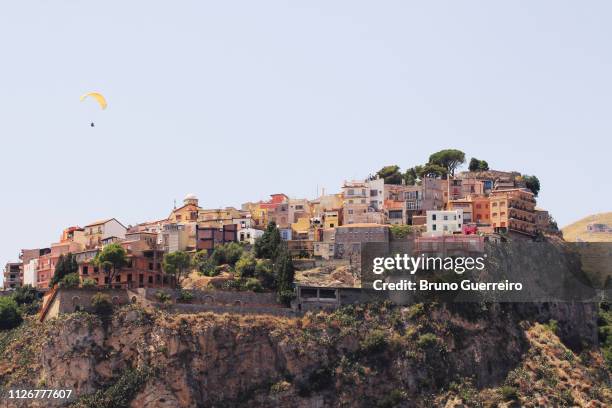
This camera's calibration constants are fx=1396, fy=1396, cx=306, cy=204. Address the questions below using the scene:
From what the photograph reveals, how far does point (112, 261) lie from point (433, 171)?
115 ft

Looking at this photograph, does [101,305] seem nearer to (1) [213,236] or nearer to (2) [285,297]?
(2) [285,297]

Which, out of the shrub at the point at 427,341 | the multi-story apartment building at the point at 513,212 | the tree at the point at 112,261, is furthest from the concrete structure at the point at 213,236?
the shrub at the point at 427,341

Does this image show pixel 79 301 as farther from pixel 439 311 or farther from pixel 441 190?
pixel 441 190

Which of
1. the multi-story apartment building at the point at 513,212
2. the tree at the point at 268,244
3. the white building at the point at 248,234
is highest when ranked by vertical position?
the multi-story apartment building at the point at 513,212

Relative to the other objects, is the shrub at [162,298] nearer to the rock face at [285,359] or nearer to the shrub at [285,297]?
the rock face at [285,359]

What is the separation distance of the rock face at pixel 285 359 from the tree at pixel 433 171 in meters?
26.1

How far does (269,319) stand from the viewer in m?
82.4

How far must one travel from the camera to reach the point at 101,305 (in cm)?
7925

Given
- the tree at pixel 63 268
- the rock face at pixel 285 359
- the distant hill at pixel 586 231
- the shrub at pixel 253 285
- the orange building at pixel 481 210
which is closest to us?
the rock face at pixel 285 359

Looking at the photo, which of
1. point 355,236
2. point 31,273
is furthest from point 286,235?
point 31,273

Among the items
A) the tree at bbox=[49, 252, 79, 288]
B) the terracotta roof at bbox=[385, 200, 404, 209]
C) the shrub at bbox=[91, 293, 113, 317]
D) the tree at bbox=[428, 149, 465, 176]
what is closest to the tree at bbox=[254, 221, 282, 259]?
the terracotta roof at bbox=[385, 200, 404, 209]

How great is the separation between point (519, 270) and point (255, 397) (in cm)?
2110

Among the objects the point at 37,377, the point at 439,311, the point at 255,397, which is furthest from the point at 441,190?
the point at 37,377

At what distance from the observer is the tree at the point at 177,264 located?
3469 inches
